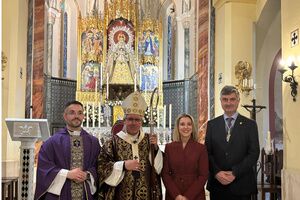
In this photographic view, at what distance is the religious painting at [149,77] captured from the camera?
13.3m

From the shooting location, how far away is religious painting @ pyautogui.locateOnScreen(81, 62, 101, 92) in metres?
13.4

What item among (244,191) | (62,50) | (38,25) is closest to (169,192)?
(244,191)

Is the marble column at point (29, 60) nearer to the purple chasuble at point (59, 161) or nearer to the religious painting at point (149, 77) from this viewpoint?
the religious painting at point (149, 77)

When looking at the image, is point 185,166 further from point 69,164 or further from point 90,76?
point 90,76

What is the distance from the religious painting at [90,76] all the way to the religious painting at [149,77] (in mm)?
1384

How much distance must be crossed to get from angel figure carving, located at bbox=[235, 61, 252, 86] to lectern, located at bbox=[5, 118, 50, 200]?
4428mm

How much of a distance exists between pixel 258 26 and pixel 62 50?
27.4ft

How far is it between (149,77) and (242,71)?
17.2 feet

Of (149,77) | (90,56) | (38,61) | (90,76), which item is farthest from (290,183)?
(90,56)

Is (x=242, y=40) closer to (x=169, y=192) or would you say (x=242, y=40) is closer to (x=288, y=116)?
(x=288, y=116)

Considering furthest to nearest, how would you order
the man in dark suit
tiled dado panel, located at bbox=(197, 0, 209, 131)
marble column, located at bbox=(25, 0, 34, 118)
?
tiled dado panel, located at bbox=(197, 0, 209, 131), marble column, located at bbox=(25, 0, 34, 118), the man in dark suit

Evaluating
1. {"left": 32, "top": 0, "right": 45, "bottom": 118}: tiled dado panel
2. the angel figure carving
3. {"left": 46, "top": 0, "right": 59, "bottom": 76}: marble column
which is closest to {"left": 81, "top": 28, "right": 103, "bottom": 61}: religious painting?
{"left": 46, "top": 0, "right": 59, "bottom": 76}: marble column

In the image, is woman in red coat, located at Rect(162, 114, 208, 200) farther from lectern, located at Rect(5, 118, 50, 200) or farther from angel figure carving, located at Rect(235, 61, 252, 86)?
angel figure carving, located at Rect(235, 61, 252, 86)

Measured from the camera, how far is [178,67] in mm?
14508
